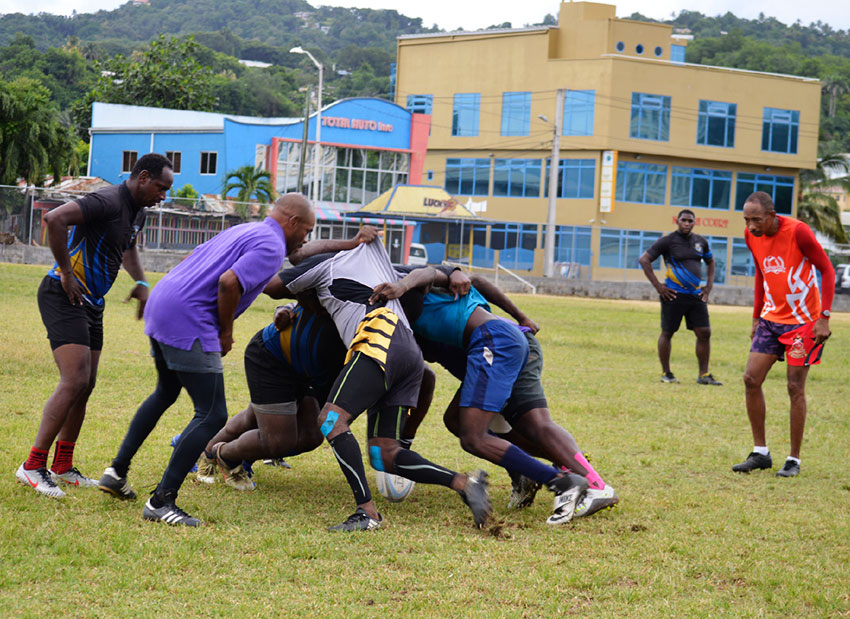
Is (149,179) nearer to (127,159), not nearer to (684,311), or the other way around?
(684,311)

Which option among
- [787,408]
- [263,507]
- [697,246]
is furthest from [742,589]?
[697,246]

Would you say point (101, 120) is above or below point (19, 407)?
above

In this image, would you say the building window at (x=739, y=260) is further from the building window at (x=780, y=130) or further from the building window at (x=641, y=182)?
the building window at (x=780, y=130)

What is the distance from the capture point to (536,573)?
4906 mm

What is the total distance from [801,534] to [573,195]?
52.0 meters

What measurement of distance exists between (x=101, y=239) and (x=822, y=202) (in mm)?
66578

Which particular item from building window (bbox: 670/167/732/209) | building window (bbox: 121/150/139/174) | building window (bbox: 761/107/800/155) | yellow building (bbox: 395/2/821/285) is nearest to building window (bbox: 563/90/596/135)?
yellow building (bbox: 395/2/821/285)

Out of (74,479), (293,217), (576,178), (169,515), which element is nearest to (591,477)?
(293,217)

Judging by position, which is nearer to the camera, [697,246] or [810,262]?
[810,262]

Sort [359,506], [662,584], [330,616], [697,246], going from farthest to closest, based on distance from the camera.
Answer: [697,246] → [359,506] → [662,584] → [330,616]

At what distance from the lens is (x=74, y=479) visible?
20.6 feet

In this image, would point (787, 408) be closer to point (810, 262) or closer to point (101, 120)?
point (810, 262)

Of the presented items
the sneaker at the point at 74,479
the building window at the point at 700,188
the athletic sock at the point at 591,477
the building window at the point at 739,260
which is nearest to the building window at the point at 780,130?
the building window at the point at 700,188

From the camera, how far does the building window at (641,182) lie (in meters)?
57.0
